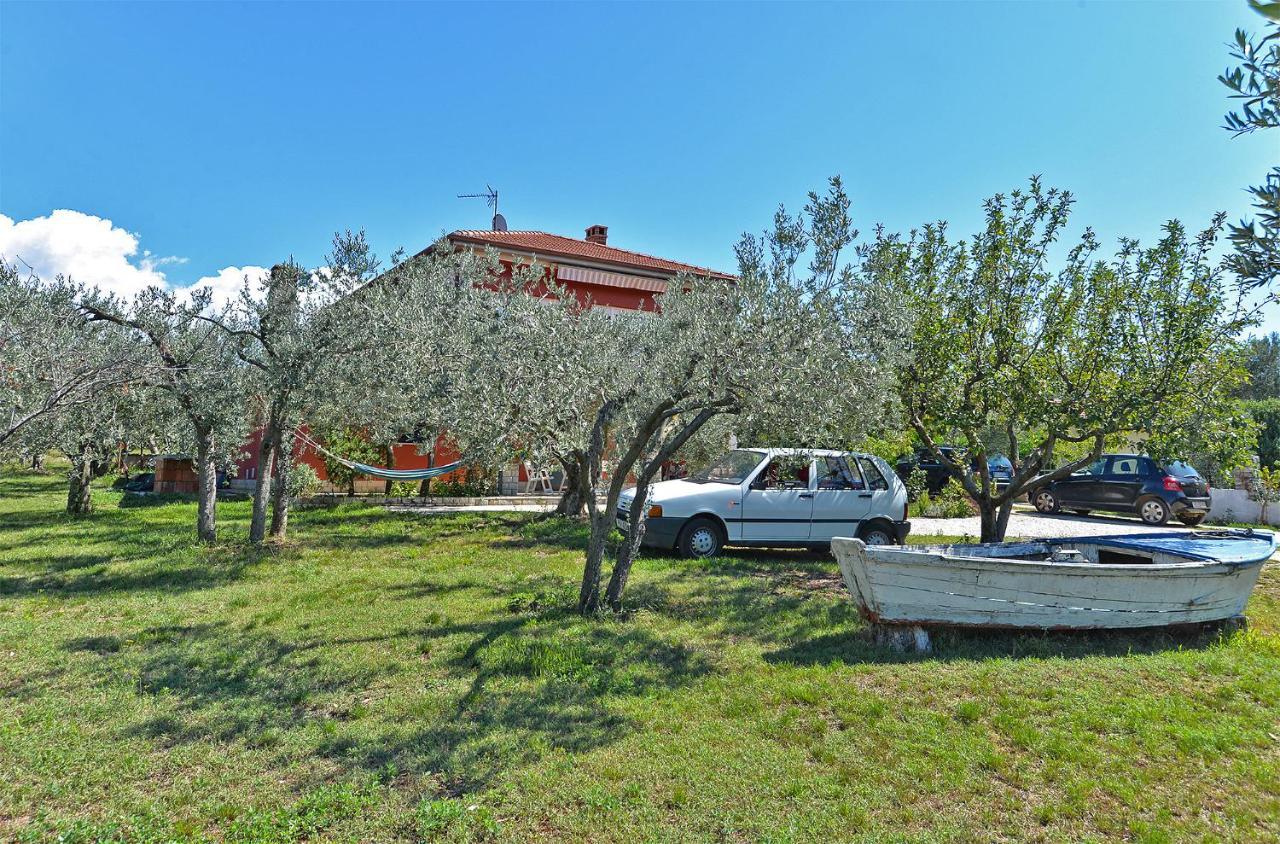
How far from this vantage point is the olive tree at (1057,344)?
7.83 m

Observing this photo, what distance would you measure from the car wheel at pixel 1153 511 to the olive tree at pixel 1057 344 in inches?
329

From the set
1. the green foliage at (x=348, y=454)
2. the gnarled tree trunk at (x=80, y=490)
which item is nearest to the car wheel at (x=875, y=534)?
the green foliage at (x=348, y=454)

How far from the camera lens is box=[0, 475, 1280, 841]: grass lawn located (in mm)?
3385

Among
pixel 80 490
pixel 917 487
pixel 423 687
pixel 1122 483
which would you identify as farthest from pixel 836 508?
pixel 80 490

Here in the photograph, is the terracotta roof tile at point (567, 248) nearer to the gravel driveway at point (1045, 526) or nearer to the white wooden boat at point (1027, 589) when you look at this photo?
the gravel driveway at point (1045, 526)

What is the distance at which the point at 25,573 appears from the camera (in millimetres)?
8586

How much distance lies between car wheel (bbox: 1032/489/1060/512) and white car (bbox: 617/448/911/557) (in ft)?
31.5

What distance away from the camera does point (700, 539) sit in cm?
996

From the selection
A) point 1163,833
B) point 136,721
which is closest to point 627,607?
point 136,721

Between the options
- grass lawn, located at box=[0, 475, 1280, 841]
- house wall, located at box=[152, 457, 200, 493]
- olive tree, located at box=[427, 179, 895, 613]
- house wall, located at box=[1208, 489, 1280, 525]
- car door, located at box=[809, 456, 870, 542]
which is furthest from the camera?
house wall, located at box=[152, 457, 200, 493]

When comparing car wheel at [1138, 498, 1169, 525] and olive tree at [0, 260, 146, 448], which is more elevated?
olive tree at [0, 260, 146, 448]

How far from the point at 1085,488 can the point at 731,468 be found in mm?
10980

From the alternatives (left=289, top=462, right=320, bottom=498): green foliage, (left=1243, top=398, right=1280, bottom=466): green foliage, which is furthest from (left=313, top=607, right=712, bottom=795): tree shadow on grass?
(left=1243, top=398, right=1280, bottom=466): green foliage

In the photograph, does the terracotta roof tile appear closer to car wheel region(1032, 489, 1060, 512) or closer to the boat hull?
car wheel region(1032, 489, 1060, 512)
